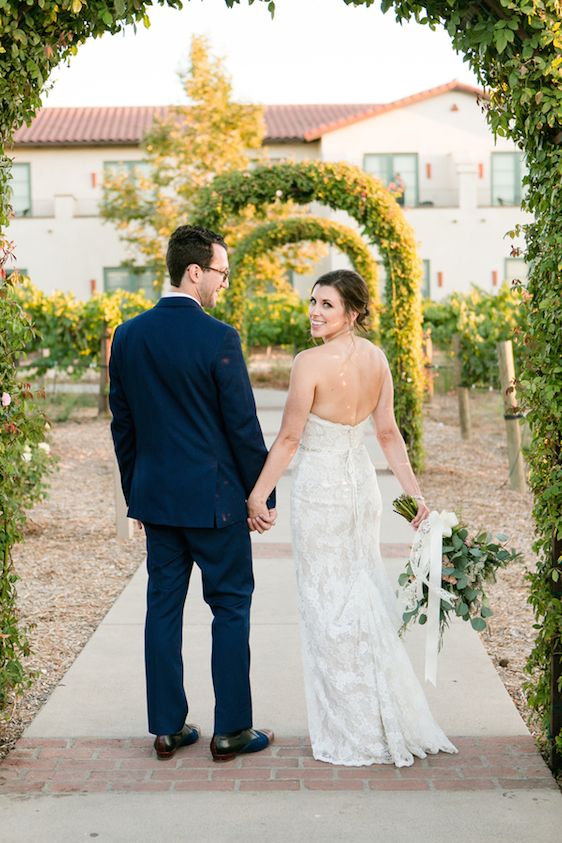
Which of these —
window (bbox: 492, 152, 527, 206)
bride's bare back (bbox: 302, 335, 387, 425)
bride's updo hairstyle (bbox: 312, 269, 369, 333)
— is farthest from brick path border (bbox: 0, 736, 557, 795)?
window (bbox: 492, 152, 527, 206)

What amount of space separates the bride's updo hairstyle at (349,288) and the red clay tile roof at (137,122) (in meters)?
29.2

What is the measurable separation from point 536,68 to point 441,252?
29.2 m

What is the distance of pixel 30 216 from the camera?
110ft

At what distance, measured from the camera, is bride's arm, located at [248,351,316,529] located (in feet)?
13.8

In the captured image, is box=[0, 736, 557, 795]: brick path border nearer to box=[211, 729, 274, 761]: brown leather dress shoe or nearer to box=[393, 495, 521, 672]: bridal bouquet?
box=[211, 729, 274, 761]: brown leather dress shoe

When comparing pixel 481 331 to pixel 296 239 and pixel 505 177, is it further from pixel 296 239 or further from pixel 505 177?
pixel 505 177

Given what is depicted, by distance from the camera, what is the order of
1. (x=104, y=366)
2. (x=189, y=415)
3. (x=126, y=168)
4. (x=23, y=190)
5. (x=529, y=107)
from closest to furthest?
(x=529, y=107)
(x=189, y=415)
(x=104, y=366)
(x=126, y=168)
(x=23, y=190)

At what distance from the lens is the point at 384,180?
32.9 m

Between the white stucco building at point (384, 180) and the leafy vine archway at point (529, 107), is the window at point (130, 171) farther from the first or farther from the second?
the leafy vine archway at point (529, 107)

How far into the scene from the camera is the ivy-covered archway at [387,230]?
A: 1161cm

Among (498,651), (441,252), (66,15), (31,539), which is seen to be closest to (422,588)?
(498,651)

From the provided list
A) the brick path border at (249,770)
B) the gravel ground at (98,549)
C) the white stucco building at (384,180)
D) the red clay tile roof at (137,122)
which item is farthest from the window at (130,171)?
the brick path border at (249,770)

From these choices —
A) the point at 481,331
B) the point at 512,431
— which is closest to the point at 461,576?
the point at 512,431

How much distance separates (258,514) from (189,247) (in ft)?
3.61
